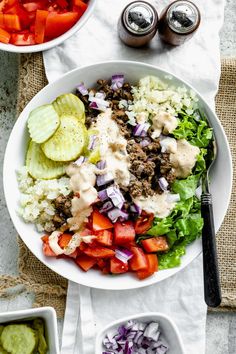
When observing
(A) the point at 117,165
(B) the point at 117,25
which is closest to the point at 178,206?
(A) the point at 117,165

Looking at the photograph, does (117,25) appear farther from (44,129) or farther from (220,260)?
(220,260)

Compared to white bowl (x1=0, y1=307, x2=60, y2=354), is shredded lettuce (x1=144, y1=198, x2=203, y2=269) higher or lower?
higher

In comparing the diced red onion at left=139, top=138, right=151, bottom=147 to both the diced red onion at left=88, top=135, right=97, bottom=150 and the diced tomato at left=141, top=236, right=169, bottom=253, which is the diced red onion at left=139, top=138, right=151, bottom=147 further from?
the diced tomato at left=141, top=236, right=169, bottom=253

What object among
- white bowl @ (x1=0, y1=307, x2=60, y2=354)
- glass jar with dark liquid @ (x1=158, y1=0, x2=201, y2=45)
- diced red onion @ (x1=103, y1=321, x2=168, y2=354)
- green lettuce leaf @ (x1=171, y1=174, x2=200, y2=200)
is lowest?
diced red onion @ (x1=103, y1=321, x2=168, y2=354)

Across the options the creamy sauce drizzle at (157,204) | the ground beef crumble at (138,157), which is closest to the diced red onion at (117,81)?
the ground beef crumble at (138,157)

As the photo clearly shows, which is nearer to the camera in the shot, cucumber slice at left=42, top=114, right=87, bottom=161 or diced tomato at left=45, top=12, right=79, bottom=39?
cucumber slice at left=42, top=114, right=87, bottom=161

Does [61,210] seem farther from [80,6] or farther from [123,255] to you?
[80,6]

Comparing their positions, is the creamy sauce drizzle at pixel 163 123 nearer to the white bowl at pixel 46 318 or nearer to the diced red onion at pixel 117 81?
the diced red onion at pixel 117 81

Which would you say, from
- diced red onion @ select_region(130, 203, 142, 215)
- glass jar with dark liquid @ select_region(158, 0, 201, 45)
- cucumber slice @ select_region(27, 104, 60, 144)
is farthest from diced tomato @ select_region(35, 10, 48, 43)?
diced red onion @ select_region(130, 203, 142, 215)

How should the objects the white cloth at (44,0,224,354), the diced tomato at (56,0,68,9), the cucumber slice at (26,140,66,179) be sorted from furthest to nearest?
1. the white cloth at (44,0,224,354)
2. the diced tomato at (56,0,68,9)
3. the cucumber slice at (26,140,66,179)
